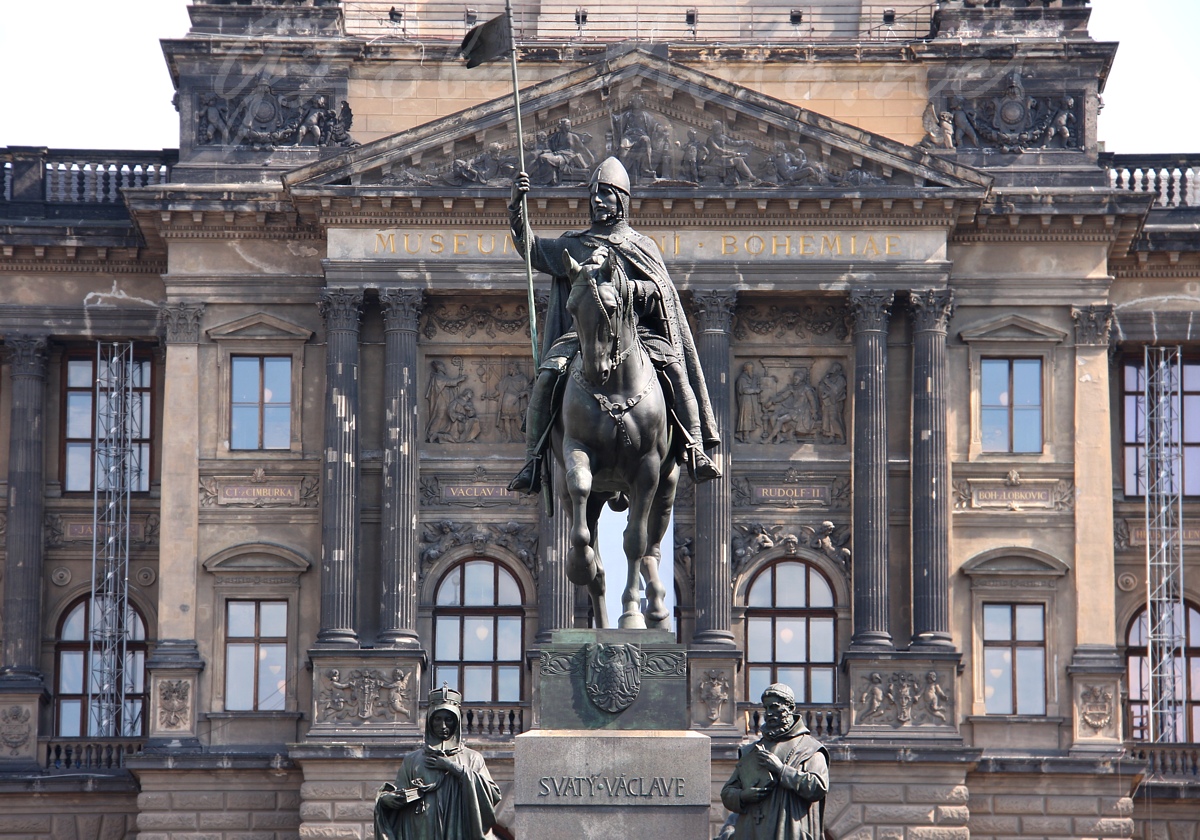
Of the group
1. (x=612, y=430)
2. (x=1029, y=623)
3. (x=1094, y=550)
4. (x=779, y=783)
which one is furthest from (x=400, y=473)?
(x=779, y=783)

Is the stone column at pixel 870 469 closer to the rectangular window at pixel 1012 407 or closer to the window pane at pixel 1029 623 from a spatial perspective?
the rectangular window at pixel 1012 407

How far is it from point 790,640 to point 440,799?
2709cm

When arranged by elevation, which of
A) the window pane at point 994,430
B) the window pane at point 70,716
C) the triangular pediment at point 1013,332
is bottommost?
the window pane at point 70,716

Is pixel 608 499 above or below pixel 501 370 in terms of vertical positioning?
below

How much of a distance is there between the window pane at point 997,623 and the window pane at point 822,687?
107 inches

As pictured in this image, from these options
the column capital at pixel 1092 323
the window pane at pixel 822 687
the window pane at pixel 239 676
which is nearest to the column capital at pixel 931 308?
the column capital at pixel 1092 323

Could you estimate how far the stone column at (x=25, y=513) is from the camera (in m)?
45.5

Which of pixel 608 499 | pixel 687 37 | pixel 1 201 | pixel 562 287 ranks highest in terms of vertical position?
pixel 687 37

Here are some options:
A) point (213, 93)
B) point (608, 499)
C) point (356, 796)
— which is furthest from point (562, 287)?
point (213, 93)

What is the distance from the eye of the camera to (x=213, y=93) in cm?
4600

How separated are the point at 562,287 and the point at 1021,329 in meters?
27.4

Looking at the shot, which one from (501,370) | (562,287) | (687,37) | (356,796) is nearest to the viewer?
(562,287)

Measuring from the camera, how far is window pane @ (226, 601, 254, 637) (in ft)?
147

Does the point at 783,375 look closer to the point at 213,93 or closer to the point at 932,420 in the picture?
the point at 932,420
